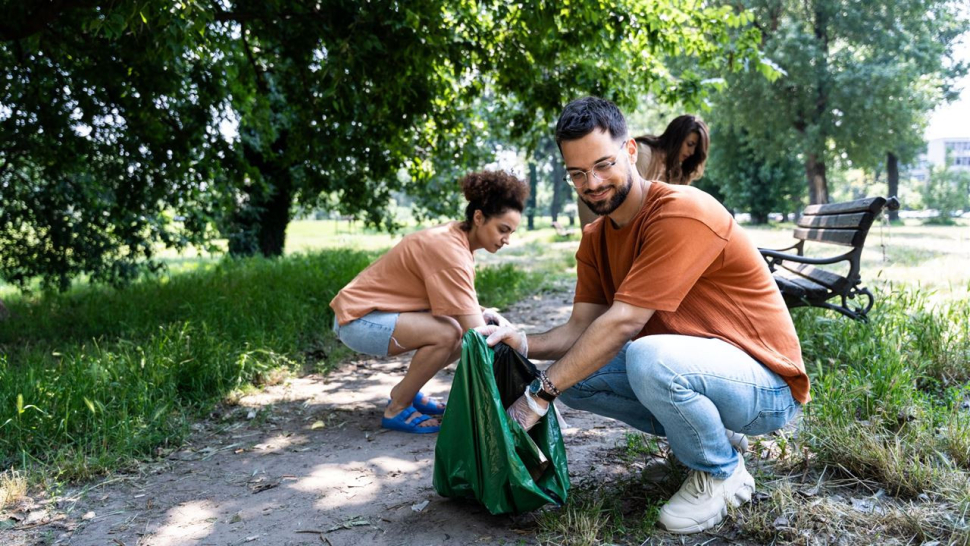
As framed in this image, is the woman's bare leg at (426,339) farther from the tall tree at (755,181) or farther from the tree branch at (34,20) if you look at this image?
the tall tree at (755,181)

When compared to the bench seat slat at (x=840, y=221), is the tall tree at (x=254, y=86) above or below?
above

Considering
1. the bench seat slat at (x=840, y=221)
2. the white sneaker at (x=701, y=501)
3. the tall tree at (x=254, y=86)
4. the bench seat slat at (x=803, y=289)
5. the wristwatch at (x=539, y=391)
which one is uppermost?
the tall tree at (x=254, y=86)

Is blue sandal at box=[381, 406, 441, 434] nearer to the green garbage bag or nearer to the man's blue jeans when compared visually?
the green garbage bag

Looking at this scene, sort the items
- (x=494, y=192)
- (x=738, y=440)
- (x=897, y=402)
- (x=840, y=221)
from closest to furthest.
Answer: (x=738, y=440) → (x=897, y=402) → (x=494, y=192) → (x=840, y=221)

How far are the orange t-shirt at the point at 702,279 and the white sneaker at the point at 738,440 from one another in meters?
0.50

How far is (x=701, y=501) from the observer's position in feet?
8.43

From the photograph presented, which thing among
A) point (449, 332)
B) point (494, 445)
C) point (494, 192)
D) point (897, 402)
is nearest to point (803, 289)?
point (897, 402)

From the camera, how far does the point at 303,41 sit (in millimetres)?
6473

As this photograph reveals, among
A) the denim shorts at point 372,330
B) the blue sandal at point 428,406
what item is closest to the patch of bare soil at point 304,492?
the blue sandal at point 428,406

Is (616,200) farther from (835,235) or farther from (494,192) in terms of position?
(835,235)

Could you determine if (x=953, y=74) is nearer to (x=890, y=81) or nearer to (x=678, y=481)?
(x=890, y=81)

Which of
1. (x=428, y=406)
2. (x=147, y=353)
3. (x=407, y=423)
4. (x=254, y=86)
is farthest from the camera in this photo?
(x=254, y=86)

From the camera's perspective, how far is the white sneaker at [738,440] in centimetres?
303

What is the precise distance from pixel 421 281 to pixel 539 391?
1.62 metres
